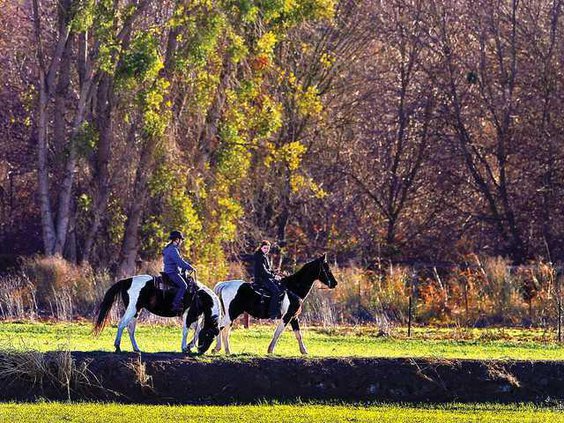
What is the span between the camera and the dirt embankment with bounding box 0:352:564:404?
23469 millimetres

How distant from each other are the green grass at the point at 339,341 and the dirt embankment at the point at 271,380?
3.74 feet

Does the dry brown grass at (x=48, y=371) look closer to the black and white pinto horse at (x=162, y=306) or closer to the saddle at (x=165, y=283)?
the black and white pinto horse at (x=162, y=306)

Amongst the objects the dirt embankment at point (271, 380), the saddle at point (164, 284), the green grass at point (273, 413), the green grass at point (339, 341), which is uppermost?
the saddle at point (164, 284)

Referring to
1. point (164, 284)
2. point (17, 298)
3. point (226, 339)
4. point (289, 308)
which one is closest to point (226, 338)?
point (226, 339)

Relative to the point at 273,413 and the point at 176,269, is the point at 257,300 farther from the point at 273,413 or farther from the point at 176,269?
the point at 273,413

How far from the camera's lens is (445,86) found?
2140 inches

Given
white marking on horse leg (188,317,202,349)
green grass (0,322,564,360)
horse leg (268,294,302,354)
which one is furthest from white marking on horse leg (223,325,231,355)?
horse leg (268,294,302,354)

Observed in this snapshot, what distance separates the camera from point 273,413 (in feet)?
71.4

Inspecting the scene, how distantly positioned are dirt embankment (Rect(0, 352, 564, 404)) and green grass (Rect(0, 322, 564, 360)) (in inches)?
44.8

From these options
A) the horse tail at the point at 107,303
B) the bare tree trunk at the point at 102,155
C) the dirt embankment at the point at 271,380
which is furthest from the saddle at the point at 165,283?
the bare tree trunk at the point at 102,155

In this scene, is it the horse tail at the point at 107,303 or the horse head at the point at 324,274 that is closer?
the horse tail at the point at 107,303

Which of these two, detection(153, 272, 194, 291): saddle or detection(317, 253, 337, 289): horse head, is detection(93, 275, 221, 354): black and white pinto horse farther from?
detection(317, 253, 337, 289): horse head

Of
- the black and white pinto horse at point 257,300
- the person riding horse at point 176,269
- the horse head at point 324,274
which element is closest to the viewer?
the person riding horse at point 176,269

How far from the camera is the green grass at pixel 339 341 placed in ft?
93.0
